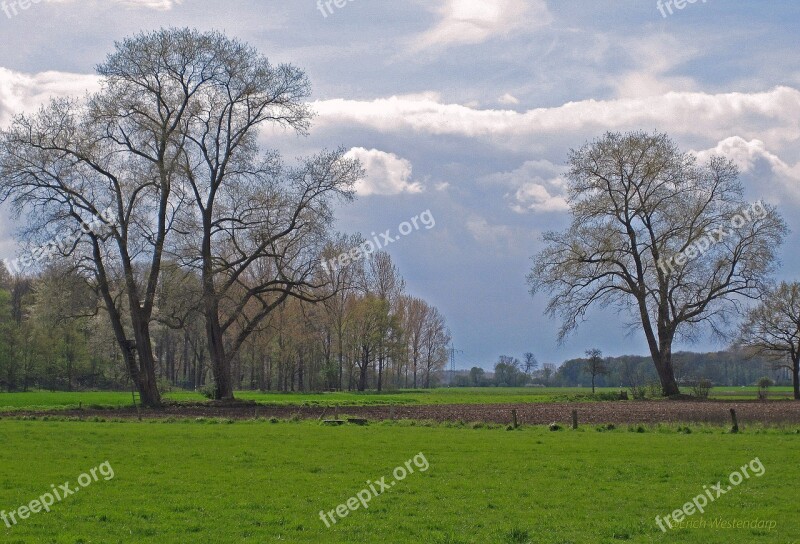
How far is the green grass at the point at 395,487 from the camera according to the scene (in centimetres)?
1224

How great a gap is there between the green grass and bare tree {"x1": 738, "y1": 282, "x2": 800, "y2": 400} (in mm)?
43213

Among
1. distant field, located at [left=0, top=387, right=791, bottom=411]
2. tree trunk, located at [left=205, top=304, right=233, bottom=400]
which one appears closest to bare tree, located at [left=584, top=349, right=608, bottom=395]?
distant field, located at [left=0, top=387, right=791, bottom=411]

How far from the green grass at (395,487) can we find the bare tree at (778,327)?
43.2 metres

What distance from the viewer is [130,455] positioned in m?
21.2

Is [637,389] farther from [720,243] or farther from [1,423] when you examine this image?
[1,423]

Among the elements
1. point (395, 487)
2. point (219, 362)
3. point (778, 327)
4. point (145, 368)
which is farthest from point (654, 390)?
point (395, 487)

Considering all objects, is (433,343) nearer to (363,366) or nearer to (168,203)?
(363,366)

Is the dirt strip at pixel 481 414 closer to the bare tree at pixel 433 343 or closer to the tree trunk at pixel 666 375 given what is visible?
the tree trunk at pixel 666 375

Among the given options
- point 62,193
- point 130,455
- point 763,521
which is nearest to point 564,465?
point 763,521

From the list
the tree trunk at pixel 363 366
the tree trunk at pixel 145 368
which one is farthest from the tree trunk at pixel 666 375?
the tree trunk at pixel 363 366

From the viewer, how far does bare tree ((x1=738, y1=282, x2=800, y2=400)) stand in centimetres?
6581

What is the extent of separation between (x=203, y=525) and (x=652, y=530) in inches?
291

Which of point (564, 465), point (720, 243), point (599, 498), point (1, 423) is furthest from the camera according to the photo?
point (720, 243)

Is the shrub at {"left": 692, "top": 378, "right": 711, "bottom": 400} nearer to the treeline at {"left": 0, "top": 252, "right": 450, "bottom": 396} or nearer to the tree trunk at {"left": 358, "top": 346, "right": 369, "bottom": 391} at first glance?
the treeline at {"left": 0, "top": 252, "right": 450, "bottom": 396}
